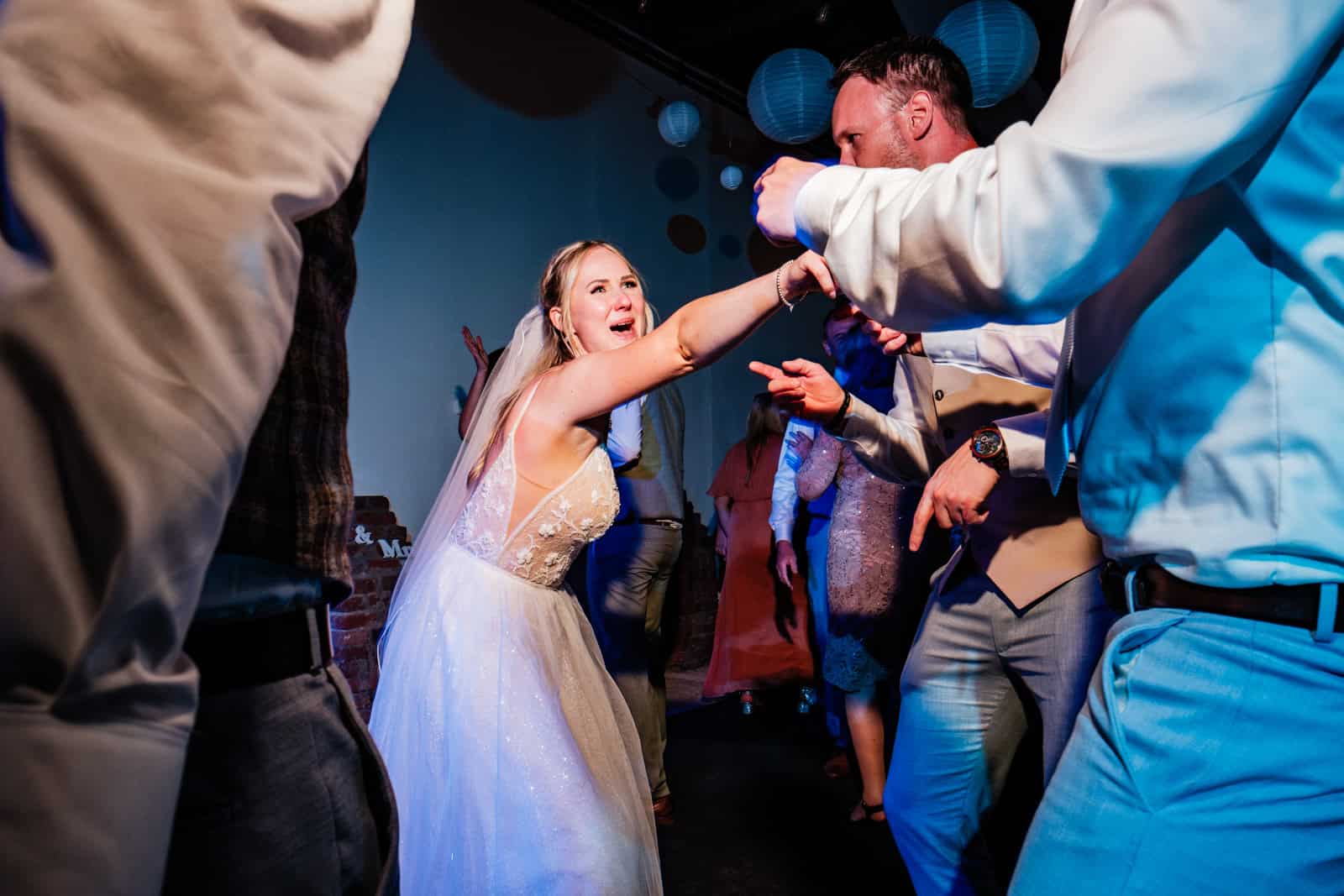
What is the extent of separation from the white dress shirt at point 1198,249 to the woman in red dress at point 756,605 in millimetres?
3317

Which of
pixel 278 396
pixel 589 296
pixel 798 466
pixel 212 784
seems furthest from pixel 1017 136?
pixel 798 466

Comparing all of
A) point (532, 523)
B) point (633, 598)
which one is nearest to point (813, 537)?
point (633, 598)

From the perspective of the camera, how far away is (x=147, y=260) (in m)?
0.44

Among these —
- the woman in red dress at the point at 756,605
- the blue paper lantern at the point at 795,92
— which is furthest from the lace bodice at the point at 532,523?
the blue paper lantern at the point at 795,92

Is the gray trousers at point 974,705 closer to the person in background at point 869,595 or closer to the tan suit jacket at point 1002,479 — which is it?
the tan suit jacket at point 1002,479

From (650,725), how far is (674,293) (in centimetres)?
388

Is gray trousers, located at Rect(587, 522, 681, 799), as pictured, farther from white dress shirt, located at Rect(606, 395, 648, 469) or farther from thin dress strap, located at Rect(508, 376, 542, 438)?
thin dress strap, located at Rect(508, 376, 542, 438)

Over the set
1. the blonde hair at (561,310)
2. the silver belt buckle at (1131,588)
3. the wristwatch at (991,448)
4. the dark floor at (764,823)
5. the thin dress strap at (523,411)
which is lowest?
the dark floor at (764,823)

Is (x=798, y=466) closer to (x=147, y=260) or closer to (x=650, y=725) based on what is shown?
(x=650, y=725)

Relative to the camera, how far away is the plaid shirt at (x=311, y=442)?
671mm

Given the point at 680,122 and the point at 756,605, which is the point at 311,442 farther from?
the point at 680,122

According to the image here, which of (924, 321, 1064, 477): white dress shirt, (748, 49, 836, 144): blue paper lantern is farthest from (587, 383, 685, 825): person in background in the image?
(748, 49, 836, 144): blue paper lantern

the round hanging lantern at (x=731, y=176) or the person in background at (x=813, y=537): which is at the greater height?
the round hanging lantern at (x=731, y=176)

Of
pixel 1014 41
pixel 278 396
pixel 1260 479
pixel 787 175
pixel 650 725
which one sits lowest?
pixel 650 725
